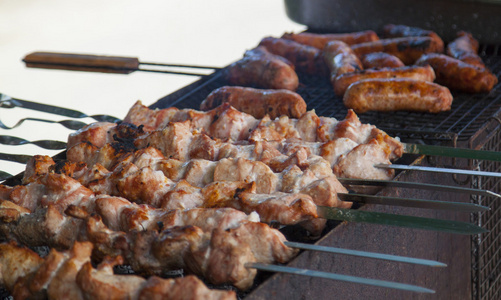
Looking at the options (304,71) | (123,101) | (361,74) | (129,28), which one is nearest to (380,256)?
(361,74)

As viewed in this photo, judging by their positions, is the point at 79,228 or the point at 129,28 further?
the point at 129,28

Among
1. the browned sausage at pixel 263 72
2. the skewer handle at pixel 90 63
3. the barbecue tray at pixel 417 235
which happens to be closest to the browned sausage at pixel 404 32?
the barbecue tray at pixel 417 235

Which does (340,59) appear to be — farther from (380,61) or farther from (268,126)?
(268,126)

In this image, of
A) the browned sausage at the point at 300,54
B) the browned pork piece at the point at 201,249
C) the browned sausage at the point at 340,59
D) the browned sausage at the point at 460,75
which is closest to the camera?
the browned pork piece at the point at 201,249

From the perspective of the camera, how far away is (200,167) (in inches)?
107

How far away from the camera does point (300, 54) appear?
4.93 meters

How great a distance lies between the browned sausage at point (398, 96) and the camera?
391 centimetres

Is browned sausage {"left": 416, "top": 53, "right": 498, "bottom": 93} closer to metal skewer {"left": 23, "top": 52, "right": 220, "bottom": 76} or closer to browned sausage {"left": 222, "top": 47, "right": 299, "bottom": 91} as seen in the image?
browned sausage {"left": 222, "top": 47, "right": 299, "bottom": 91}

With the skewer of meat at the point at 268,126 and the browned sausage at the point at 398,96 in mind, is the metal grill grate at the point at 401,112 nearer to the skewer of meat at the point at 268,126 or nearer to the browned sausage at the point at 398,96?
the browned sausage at the point at 398,96

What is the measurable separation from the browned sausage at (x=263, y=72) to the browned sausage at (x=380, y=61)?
22.9 inches

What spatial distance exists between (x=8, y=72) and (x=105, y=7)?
4.63m

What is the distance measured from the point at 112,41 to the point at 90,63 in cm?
687

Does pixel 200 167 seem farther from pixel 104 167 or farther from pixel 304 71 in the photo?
pixel 304 71

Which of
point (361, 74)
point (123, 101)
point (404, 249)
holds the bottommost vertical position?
point (123, 101)
